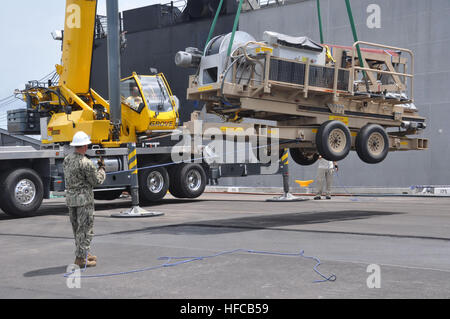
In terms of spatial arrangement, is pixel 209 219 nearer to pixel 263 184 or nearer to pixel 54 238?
pixel 54 238

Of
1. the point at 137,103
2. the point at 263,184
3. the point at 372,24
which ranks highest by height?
the point at 372,24

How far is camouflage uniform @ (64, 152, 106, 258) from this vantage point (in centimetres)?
748

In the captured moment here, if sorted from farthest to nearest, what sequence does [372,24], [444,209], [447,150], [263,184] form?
[263,184]
[372,24]
[447,150]
[444,209]

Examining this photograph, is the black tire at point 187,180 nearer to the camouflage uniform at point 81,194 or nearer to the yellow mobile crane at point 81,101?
the yellow mobile crane at point 81,101

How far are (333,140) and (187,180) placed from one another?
7.71 meters

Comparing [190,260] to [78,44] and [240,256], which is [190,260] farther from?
[78,44]

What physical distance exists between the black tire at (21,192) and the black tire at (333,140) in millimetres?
7304

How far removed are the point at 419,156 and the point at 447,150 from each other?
121 cm

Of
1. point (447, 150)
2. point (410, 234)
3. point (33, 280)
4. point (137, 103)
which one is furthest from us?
point (447, 150)

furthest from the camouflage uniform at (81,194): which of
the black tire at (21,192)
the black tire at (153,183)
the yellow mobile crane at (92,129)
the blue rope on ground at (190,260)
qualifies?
the black tire at (153,183)

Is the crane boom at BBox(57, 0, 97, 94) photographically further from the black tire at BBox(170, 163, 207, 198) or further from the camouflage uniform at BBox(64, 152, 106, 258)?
the camouflage uniform at BBox(64, 152, 106, 258)

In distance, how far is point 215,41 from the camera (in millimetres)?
11820

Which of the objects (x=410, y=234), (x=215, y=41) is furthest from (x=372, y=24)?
(x=410, y=234)

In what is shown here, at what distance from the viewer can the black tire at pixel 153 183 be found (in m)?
17.5
